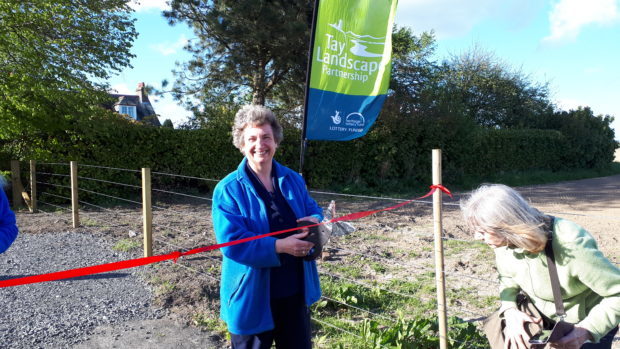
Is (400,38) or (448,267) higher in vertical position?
(400,38)

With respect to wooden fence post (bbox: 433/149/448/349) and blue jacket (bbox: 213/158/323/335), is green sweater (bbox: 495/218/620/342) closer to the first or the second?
wooden fence post (bbox: 433/149/448/349)

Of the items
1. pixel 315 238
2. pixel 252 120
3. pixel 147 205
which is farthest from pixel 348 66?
pixel 315 238

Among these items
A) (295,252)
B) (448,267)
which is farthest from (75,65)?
(295,252)

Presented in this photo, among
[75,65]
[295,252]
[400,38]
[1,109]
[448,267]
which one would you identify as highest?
[400,38]

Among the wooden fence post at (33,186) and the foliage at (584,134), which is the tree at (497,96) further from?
the wooden fence post at (33,186)

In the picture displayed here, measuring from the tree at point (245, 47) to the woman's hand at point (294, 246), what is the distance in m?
10.7

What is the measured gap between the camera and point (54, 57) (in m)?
8.95

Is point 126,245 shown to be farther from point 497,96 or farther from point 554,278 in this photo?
point 497,96

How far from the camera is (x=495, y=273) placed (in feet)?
16.6

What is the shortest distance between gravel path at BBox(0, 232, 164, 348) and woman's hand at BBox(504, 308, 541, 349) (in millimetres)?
3061

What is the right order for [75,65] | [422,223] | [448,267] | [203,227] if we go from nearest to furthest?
[448,267] → [203,227] → [422,223] → [75,65]

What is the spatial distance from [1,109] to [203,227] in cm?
499

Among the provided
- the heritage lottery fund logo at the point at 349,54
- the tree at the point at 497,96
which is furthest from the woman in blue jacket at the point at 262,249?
the tree at the point at 497,96

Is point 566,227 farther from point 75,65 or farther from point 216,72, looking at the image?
point 216,72
